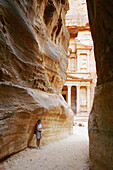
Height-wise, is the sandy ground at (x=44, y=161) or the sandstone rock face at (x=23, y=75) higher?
the sandstone rock face at (x=23, y=75)

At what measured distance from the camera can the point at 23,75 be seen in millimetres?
5648

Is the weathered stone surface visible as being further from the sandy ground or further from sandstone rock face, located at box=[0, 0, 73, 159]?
the sandy ground

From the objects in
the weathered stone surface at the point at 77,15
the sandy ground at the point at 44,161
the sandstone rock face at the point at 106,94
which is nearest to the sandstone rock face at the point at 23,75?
the sandy ground at the point at 44,161

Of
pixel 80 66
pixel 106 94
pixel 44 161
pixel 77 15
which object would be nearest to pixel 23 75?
pixel 44 161

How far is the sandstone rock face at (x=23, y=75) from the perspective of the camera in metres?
4.59

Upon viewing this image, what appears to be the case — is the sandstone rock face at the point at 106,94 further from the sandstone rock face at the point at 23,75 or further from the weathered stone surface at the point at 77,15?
the weathered stone surface at the point at 77,15

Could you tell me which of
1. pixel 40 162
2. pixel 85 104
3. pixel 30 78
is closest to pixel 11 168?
pixel 40 162

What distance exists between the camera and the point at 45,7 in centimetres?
795

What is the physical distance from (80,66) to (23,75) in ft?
92.4

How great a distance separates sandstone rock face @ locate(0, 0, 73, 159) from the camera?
4586mm

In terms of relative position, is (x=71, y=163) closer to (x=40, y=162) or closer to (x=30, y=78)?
(x=40, y=162)

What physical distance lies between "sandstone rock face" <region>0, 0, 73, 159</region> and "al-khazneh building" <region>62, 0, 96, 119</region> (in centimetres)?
1978

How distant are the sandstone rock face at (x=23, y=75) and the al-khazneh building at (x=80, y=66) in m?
19.8

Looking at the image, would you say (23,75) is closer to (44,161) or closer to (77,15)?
(44,161)
